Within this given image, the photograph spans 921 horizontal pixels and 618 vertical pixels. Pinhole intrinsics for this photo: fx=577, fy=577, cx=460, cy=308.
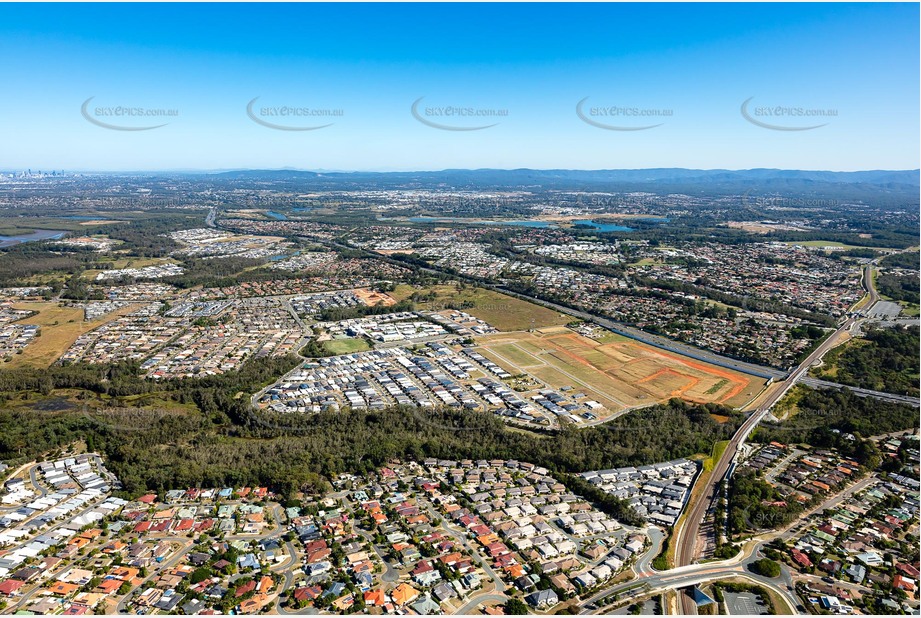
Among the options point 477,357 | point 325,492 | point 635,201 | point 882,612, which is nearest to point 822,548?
point 882,612

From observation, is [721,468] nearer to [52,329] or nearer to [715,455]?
[715,455]

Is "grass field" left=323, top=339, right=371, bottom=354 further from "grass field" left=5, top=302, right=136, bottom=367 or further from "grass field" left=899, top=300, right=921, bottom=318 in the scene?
"grass field" left=899, top=300, right=921, bottom=318

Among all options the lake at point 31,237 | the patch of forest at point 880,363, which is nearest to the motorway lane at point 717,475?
the patch of forest at point 880,363

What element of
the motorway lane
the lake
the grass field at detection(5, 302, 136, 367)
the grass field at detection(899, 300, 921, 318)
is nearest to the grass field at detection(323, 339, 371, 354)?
the grass field at detection(5, 302, 136, 367)

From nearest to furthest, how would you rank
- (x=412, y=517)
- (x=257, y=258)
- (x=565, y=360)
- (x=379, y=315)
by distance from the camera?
(x=412, y=517), (x=565, y=360), (x=379, y=315), (x=257, y=258)

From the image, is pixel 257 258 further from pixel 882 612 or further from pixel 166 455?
pixel 882 612

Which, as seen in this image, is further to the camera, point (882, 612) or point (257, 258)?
point (257, 258)
